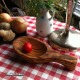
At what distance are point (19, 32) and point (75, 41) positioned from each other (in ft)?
1.05

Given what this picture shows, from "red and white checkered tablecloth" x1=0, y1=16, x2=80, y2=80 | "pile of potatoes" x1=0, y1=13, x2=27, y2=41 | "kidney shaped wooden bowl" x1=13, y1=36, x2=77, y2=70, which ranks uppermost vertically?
"pile of potatoes" x1=0, y1=13, x2=27, y2=41

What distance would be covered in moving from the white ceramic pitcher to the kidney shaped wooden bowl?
0.10 metres

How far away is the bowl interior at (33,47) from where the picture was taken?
85 centimetres

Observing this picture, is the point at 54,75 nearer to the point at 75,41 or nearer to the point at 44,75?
the point at 44,75

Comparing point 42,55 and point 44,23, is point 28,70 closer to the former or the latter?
point 42,55

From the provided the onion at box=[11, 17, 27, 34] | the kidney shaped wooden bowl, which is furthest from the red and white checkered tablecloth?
the onion at box=[11, 17, 27, 34]

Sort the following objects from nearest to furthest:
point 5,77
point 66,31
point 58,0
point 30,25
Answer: point 5,77 → point 58,0 → point 66,31 → point 30,25

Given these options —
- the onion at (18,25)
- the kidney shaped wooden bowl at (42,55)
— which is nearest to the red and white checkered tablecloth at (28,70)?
the kidney shaped wooden bowl at (42,55)

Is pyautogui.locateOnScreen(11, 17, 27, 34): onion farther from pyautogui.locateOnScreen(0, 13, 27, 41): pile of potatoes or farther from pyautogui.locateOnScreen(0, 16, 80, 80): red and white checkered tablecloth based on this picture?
pyautogui.locateOnScreen(0, 16, 80, 80): red and white checkered tablecloth

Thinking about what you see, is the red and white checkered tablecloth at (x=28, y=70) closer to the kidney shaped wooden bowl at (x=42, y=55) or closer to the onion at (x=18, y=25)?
the kidney shaped wooden bowl at (x=42, y=55)

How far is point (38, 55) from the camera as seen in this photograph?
84 cm

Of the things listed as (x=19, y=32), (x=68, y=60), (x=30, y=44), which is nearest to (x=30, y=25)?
(x=19, y=32)

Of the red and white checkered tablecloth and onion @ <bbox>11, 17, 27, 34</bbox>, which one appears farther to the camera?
onion @ <bbox>11, 17, 27, 34</bbox>

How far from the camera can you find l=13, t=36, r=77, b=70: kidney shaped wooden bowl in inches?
30.8
